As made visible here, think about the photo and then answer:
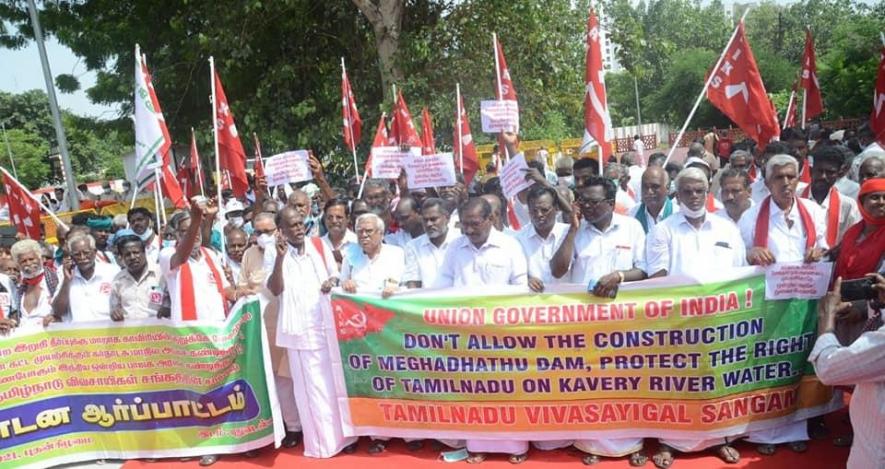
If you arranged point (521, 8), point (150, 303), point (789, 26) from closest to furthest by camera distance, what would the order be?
1. point (150, 303)
2. point (521, 8)
3. point (789, 26)

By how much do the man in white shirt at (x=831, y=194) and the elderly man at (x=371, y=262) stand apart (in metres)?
2.75

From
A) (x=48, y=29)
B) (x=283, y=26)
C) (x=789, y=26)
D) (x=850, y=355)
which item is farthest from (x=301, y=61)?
(x=789, y=26)

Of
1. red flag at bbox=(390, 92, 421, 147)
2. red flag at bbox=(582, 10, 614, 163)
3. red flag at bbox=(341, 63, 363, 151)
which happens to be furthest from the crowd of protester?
red flag at bbox=(341, 63, 363, 151)

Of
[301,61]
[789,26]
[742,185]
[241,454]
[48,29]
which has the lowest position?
[241,454]

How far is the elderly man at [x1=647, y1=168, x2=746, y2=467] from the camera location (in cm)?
428

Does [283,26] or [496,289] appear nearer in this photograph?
[496,289]

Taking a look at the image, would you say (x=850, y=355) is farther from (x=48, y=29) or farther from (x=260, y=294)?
(x=48, y=29)

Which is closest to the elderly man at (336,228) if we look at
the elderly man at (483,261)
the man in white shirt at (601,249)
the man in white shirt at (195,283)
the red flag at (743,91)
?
the man in white shirt at (195,283)

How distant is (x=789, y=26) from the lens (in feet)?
210

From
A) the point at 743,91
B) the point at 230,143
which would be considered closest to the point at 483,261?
the point at 743,91

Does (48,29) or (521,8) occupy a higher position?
(48,29)

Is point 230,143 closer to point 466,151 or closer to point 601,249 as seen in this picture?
point 466,151

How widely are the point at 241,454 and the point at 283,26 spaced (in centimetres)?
1263

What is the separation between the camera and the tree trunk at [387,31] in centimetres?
1477
